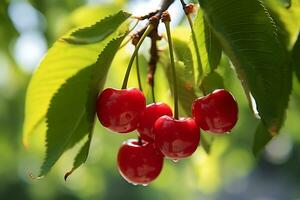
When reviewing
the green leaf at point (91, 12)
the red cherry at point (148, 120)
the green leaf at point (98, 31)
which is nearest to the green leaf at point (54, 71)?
the green leaf at point (98, 31)

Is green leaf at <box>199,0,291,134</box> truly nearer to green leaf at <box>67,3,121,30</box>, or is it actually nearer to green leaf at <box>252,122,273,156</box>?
green leaf at <box>252,122,273,156</box>

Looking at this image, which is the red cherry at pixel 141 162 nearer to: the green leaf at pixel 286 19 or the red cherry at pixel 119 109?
the red cherry at pixel 119 109

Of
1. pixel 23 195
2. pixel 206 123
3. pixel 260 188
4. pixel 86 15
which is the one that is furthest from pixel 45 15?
pixel 260 188

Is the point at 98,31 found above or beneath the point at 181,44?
above

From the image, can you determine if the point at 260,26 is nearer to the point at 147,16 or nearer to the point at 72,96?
the point at 147,16

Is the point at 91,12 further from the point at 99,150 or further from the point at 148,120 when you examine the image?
the point at 99,150

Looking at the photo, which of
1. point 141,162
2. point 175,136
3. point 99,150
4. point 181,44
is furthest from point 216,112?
point 99,150

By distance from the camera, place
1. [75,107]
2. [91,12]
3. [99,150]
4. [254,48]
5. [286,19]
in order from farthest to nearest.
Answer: [99,150] → [91,12] → [286,19] → [75,107] → [254,48]
